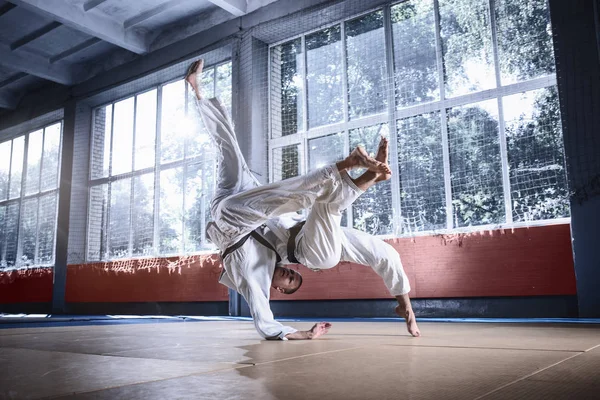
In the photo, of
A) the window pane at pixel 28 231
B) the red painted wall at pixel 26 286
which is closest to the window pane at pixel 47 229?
the window pane at pixel 28 231

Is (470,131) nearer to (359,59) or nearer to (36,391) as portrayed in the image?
(359,59)

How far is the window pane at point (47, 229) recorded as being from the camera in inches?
352

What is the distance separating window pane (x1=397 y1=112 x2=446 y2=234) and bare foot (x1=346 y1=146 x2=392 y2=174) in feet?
9.64

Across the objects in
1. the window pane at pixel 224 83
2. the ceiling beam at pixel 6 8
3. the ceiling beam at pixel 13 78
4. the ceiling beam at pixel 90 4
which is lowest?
the window pane at pixel 224 83

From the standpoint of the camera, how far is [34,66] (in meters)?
8.24

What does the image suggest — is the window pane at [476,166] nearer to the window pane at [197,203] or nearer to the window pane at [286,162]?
the window pane at [286,162]

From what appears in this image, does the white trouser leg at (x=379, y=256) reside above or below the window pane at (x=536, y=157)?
below

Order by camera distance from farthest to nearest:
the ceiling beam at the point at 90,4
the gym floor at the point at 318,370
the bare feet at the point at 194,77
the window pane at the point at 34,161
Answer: the window pane at the point at 34,161, the ceiling beam at the point at 90,4, the bare feet at the point at 194,77, the gym floor at the point at 318,370

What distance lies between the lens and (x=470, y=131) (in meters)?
5.00

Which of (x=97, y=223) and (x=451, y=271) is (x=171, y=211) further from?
(x=451, y=271)

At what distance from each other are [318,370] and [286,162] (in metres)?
5.01

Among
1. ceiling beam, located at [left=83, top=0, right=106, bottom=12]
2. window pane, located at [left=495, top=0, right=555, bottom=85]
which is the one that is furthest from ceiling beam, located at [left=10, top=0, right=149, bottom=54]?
window pane, located at [left=495, top=0, right=555, bottom=85]

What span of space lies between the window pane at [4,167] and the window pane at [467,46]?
9.02 meters

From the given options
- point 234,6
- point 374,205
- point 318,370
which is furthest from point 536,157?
point 234,6
